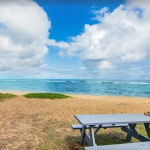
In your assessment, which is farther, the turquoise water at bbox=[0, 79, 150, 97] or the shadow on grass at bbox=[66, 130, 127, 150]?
the turquoise water at bbox=[0, 79, 150, 97]

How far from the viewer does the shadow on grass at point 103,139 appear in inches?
167

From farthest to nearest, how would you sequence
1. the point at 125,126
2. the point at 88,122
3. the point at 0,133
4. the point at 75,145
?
1. the point at 0,133
2. the point at 125,126
3. the point at 75,145
4. the point at 88,122

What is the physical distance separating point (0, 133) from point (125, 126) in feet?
12.4

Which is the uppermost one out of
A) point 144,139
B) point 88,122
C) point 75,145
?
point 88,122

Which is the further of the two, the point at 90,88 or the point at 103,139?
the point at 90,88

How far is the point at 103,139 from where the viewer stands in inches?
187

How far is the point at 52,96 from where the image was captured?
50.2ft

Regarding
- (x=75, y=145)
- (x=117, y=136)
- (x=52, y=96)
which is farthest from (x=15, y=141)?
(x=52, y=96)

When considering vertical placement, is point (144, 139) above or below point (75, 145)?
above

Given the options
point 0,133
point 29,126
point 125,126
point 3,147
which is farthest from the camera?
point 29,126

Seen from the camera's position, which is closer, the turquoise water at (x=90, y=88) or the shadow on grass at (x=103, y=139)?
the shadow on grass at (x=103, y=139)

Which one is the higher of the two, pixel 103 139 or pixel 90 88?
pixel 90 88

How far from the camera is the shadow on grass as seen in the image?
4.25m

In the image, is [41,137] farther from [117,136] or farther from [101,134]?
[117,136]
